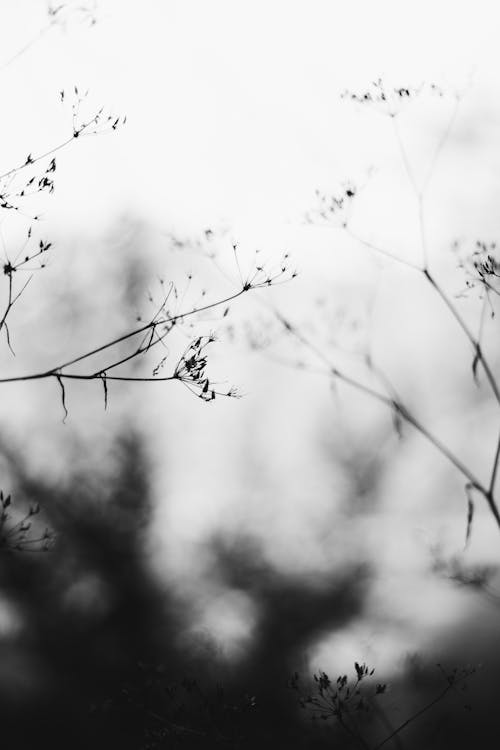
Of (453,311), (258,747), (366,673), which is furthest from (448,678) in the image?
(453,311)

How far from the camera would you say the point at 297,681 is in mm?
11414

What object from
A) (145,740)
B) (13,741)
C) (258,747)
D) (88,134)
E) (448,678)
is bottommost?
(448,678)

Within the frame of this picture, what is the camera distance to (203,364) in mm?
5832

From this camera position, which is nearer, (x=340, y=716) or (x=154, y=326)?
(x=154, y=326)

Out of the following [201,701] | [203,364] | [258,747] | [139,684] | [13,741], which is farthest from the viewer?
[13,741]

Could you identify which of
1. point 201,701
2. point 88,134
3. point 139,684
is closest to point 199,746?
point 201,701

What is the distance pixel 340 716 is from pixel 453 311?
27.6 ft

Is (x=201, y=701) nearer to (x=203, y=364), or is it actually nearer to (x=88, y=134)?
(x=203, y=364)

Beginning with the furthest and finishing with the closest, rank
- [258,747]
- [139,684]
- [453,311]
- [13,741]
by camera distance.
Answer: [13,741] < [258,747] < [139,684] < [453,311]

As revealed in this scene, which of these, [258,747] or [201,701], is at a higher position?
[201,701]

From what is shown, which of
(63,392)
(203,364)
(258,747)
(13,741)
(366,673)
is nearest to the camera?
(63,392)

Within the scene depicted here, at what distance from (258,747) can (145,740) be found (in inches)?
113

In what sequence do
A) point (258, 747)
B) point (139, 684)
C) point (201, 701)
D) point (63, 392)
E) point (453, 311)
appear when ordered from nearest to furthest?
point (63, 392), point (453, 311), point (139, 684), point (201, 701), point (258, 747)

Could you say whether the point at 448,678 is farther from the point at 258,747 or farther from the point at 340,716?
the point at 258,747
